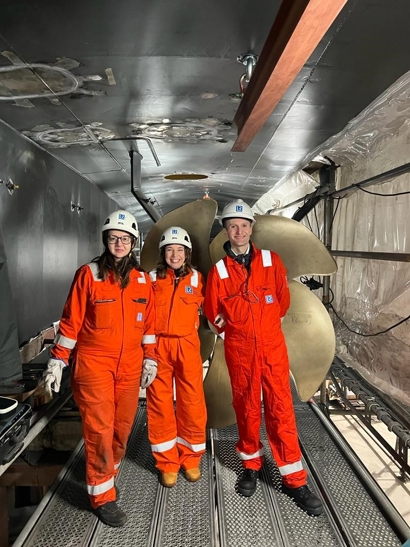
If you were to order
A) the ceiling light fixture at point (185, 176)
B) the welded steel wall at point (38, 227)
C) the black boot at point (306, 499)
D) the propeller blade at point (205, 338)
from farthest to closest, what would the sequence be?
1. the ceiling light fixture at point (185, 176)
2. the welded steel wall at point (38, 227)
3. the propeller blade at point (205, 338)
4. the black boot at point (306, 499)

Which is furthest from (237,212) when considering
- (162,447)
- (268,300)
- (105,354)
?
(162,447)

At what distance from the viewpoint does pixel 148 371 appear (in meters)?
2.72

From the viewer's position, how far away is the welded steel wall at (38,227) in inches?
146

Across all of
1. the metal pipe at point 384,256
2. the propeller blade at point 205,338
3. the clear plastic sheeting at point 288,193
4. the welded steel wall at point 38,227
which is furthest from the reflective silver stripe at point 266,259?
the clear plastic sheeting at point 288,193

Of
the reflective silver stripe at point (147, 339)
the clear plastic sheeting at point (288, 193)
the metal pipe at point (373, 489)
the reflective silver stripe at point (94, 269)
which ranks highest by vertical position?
the clear plastic sheeting at point (288, 193)

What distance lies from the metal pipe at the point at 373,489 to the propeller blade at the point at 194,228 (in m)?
1.82

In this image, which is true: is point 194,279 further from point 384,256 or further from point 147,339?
point 384,256

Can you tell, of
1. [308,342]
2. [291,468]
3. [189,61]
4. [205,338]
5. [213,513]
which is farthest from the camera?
[205,338]

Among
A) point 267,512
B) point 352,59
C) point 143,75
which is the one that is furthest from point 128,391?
point 352,59

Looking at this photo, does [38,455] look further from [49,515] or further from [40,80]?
[40,80]

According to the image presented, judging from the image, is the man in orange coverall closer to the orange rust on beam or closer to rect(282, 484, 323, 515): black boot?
rect(282, 484, 323, 515): black boot

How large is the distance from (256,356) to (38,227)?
2.90 meters

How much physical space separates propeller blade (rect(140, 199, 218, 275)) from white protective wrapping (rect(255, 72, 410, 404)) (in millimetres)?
1385

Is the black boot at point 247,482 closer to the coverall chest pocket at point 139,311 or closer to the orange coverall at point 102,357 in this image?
the orange coverall at point 102,357
